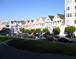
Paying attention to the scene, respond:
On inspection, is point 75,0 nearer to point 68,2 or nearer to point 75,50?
point 68,2

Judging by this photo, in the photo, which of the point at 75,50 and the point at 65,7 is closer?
the point at 75,50

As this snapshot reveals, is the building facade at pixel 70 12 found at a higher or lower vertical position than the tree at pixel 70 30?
higher

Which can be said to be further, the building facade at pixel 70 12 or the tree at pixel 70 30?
the building facade at pixel 70 12

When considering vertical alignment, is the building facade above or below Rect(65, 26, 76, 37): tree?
above

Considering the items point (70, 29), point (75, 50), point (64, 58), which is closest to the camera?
point (64, 58)

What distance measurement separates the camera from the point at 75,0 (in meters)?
84.9

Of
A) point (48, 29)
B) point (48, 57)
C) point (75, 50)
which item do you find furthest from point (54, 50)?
point (48, 29)

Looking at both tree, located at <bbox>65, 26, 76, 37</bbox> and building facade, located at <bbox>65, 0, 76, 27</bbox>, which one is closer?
tree, located at <bbox>65, 26, 76, 37</bbox>

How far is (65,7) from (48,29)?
1459 centimetres

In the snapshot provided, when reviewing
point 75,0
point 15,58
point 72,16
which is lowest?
point 15,58

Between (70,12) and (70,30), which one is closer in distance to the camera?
(70,30)

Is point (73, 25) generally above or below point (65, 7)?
below

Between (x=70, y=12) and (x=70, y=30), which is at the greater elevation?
(x=70, y=12)

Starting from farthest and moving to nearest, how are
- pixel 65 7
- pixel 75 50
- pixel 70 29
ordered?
pixel 65 7 < pixel 70 29 < pixel 75 50
